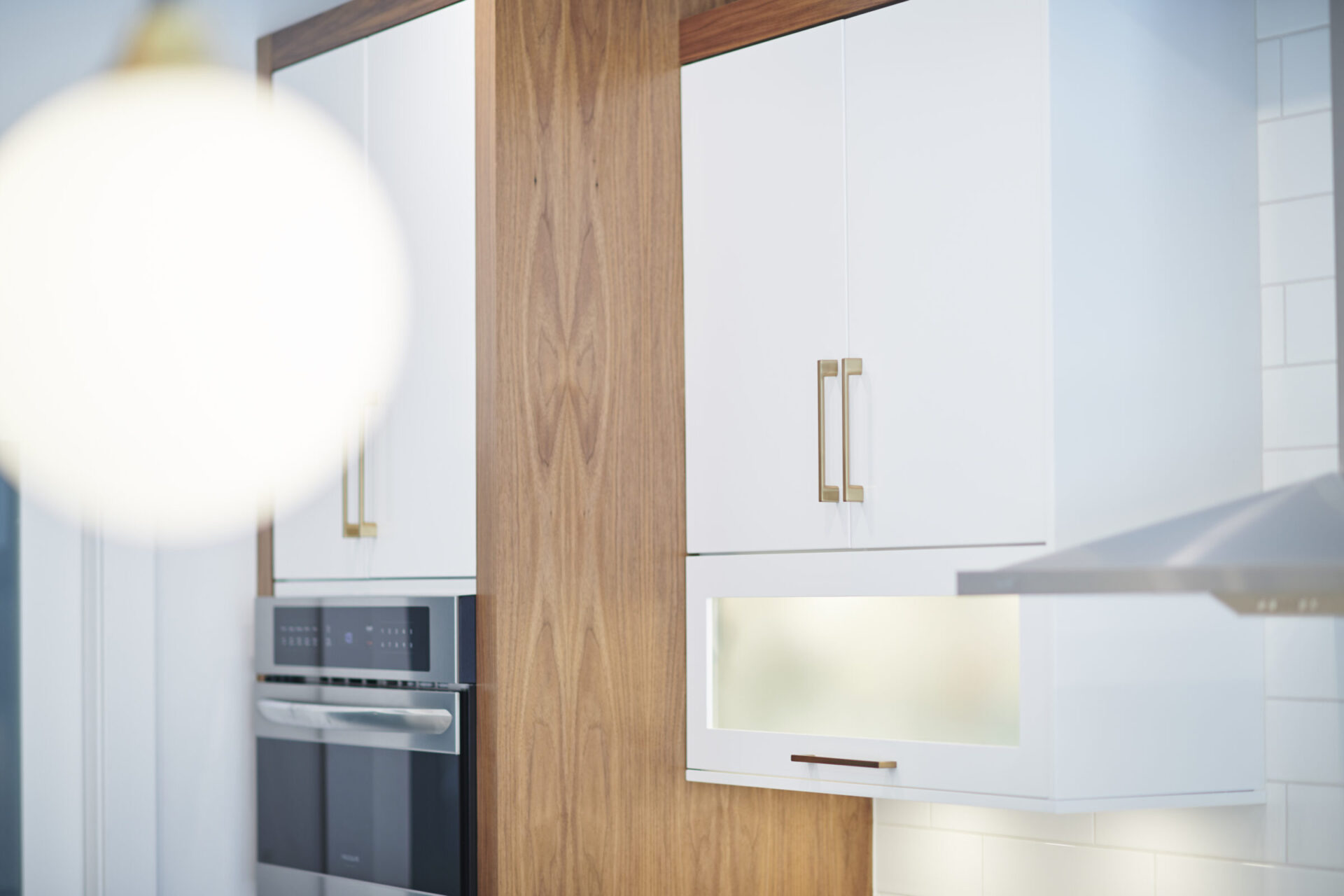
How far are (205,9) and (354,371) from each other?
90 cm

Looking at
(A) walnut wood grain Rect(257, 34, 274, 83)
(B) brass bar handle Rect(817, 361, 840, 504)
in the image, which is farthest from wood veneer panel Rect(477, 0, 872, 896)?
(A) walnut wood grain Rect(257, 34, 274, 83)

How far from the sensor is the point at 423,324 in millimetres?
1934

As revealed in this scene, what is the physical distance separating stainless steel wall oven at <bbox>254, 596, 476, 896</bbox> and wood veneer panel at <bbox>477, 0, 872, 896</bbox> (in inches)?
1.9

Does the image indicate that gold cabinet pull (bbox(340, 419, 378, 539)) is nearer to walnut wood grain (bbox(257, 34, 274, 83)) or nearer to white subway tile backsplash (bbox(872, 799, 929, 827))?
walnut wood grain (bbox(257, 34, 274, 83))

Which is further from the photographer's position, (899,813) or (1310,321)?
(899,813)

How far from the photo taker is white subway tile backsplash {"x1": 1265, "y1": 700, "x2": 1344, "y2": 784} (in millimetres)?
1718

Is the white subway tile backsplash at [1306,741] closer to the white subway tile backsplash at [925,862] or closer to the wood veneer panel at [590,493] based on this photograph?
the white subway tile backsplash at [925,862]

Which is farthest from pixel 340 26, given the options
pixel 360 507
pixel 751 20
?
pixel 360 507

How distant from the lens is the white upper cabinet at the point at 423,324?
6.14 feet

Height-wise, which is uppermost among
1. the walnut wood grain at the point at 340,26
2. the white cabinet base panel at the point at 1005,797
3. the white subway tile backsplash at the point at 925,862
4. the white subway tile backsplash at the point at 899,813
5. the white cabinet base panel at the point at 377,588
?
the walnut wood grain at the point at 340,26

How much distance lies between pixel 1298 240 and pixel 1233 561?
2.58 ft

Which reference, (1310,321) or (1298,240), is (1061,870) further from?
(1298,240)

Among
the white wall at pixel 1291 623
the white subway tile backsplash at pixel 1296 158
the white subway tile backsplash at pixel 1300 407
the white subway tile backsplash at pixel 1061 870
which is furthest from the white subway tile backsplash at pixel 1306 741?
the white subway tile backsplash at pixel 1296 158

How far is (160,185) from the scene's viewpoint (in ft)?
7.55
